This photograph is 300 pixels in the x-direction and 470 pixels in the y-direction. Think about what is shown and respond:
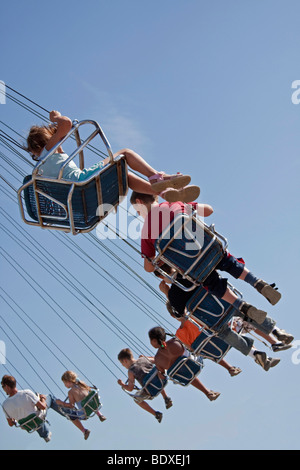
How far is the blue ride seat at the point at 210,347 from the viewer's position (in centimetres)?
956

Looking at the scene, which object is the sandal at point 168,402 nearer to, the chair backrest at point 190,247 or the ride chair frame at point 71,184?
the chair backrest at point 190,247


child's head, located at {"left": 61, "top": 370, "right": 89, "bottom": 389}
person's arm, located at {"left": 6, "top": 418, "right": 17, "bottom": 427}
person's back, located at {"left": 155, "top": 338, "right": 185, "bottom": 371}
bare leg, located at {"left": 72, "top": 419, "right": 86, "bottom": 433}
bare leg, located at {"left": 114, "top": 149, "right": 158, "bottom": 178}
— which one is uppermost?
bare leg, located at {"left": 114, "top": 149, "right": 158, "bottom": 178}

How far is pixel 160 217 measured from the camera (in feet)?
25.8

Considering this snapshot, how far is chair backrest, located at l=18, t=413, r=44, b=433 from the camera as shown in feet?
39.1

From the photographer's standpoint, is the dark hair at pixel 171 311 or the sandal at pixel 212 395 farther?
the sandal at pixel 212 395

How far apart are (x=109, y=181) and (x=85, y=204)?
1.04ft

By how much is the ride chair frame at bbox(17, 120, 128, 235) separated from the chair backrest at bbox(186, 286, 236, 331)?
1.41 m

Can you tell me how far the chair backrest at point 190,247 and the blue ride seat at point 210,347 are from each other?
174cm

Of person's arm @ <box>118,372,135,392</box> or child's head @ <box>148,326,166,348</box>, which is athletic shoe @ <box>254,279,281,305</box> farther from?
person's arm @ <box>118,372,135,392</box>

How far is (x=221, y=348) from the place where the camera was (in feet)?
31.8

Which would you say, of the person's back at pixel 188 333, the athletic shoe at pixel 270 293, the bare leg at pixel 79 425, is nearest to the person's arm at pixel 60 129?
the athletic shoe at pixel 270 293

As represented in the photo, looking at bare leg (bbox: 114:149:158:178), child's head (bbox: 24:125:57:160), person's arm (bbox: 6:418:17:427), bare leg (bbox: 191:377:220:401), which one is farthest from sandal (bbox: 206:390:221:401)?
child's head (bbox: 24:125:57:160)

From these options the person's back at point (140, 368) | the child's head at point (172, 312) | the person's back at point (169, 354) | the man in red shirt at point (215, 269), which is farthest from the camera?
the person's back at point (140, 368)
